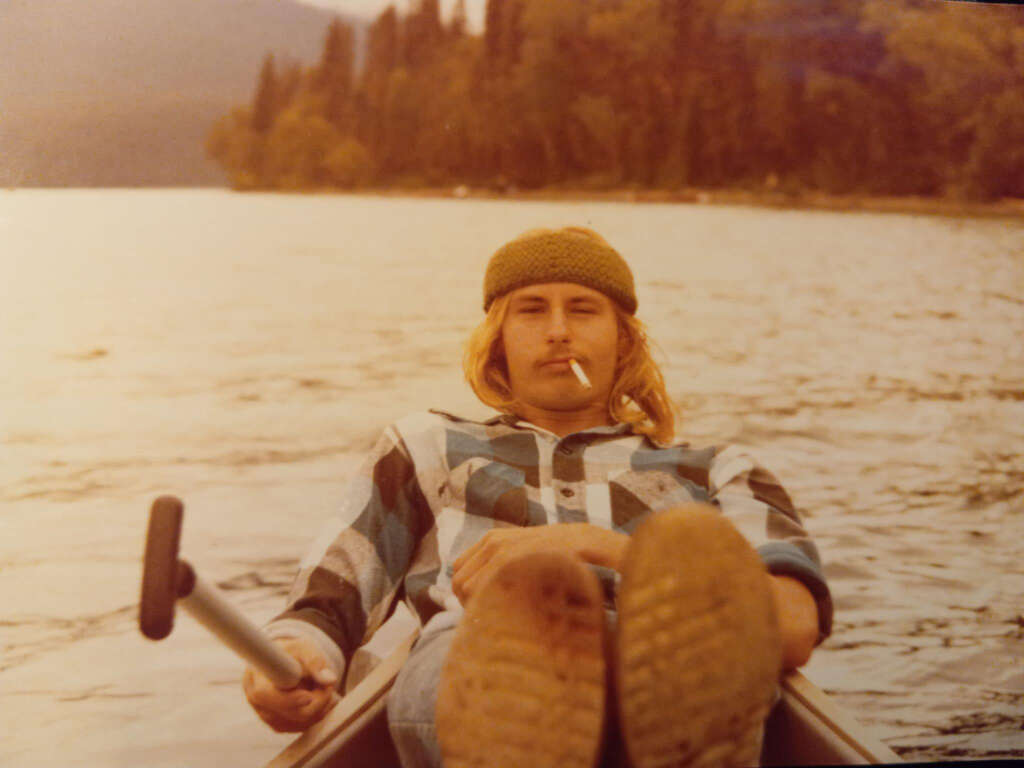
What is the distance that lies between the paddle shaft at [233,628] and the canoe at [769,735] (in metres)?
0.07

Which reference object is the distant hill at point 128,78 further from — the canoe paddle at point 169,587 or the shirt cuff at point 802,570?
the shirt cuff at point 802,570

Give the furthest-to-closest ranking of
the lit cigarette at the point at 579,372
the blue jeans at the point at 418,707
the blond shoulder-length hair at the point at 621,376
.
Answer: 1. the blond shoulder-length hair at the point at 621,376
2. the lit cigarette at the point at 579,372
3. the blue jeans at the point at 418,707

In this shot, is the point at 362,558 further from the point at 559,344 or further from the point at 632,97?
the point at 632,97

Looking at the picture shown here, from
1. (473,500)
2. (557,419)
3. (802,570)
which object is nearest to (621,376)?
(557,419)

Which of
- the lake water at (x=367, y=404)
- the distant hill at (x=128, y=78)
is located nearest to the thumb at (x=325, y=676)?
the lake water at (x=367, y=404)

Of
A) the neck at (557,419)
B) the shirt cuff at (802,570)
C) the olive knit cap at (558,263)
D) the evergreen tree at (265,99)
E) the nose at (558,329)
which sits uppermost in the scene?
the evergreen tree at (265,99)

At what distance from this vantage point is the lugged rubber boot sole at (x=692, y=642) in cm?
76

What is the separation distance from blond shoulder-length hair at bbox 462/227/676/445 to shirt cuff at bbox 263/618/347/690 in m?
0.43

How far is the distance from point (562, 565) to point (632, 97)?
2.29 metres

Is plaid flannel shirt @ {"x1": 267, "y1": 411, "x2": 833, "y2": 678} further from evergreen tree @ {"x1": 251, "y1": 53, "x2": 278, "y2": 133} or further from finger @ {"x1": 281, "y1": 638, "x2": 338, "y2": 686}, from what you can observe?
evergreen tree @ {"x1": 251, "y1": 53, "x2": 278, "y2": 133}

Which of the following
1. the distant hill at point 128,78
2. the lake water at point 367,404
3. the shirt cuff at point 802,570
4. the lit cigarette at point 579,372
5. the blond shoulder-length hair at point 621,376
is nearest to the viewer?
the shirt cuff at point 802,570

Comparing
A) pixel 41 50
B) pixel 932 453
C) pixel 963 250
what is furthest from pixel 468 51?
pixel 932 453

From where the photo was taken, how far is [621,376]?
141cm

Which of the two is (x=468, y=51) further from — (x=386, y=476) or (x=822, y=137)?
(x=386, y=476)
